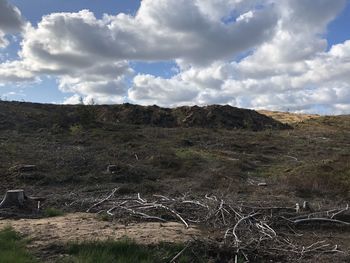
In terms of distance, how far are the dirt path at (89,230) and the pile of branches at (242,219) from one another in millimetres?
417

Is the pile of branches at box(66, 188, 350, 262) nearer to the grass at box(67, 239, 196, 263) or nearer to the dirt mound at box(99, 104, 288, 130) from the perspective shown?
the grass at box(67, 239, 196, 263)

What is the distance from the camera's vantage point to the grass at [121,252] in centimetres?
627

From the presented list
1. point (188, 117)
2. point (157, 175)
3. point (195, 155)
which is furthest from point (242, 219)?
point (188, 117)

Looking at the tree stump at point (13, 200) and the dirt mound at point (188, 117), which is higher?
the dirt mound at point (188, 117)

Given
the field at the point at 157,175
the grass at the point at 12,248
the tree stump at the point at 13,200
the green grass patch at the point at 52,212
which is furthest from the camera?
the tree stump at the point at 13,200

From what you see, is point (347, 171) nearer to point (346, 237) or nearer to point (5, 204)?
point (346, 237)

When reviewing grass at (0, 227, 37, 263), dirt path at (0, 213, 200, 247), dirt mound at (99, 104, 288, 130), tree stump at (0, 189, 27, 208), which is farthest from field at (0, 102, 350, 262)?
dirt mound at (99, 104, 288, 130)

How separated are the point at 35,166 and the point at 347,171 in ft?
26.7

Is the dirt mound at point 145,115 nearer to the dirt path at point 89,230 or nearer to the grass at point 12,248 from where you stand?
the dirt path at point 89,230

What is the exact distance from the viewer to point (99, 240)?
22.4 ft

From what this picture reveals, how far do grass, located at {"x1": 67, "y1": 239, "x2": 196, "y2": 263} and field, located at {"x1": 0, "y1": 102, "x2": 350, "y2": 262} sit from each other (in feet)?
0.11

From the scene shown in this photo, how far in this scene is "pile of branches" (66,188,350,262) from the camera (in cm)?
716

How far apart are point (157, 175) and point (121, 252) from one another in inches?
300

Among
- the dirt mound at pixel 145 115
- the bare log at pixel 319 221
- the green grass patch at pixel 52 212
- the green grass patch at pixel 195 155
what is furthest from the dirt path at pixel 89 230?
the dirt mound at pixel 145 115
